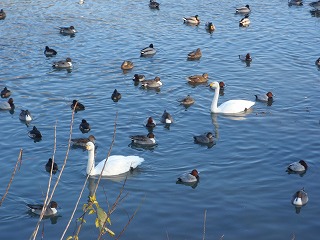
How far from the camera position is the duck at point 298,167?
21281mm

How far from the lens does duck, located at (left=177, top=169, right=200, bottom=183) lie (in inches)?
813

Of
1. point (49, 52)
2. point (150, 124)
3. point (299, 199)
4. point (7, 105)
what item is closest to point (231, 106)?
point (150, 124)

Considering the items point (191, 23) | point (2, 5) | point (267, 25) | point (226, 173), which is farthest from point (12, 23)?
point (226, 173)

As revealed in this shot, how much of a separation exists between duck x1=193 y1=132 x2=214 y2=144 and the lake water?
341 millimetres

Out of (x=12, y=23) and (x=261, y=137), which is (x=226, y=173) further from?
(x=12, y=23)

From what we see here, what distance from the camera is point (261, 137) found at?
24453 millimetres

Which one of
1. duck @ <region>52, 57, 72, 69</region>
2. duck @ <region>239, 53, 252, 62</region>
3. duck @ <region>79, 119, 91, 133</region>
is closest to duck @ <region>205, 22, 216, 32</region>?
duck @ <region>239, 53, 252, 62</region>

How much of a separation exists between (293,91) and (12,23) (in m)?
19.6

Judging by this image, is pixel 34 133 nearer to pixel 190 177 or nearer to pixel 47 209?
pixel 47 209

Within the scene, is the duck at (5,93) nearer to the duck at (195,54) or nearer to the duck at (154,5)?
the duck at (195,54)

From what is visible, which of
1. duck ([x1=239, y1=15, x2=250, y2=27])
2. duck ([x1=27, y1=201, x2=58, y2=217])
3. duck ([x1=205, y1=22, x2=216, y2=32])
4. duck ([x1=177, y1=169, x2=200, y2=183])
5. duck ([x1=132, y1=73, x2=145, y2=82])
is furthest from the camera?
duck ([x1=239, y1=15, x2=250, y2=27])

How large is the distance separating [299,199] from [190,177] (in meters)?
3.52

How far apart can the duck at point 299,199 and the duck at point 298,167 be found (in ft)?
6.05

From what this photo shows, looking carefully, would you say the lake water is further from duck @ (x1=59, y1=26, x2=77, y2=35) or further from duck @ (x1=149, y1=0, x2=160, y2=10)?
duck @ (x1=59, y1=26, x2=77, y2=35)
